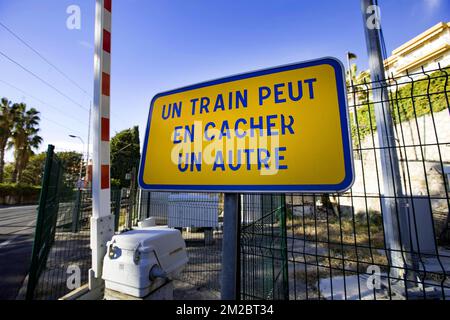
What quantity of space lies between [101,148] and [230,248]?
4.96 ft

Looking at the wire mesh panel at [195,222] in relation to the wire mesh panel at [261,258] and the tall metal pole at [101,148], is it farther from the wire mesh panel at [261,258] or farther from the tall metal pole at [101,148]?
the tall metal pole at [101,148]

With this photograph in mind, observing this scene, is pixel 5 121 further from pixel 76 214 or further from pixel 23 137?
pixel 76 214

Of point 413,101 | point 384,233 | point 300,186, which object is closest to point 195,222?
point 384,233

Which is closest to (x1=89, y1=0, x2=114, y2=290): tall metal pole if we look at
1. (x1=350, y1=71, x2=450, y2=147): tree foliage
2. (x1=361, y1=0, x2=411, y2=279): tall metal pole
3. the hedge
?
(x1=350, y1=71, x2=450, y2=147): tree foliage

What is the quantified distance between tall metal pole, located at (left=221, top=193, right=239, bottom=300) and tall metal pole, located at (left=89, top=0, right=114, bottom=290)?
122cm

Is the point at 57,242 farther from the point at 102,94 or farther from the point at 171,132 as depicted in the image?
the point at 171,132

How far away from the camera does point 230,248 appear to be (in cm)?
113

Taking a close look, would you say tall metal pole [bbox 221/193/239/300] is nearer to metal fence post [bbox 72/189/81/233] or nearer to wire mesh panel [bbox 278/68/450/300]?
wire mesh panel [bbox 278/68/450/300]

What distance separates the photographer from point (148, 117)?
1438 mm

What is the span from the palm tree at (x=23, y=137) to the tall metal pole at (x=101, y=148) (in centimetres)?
2947

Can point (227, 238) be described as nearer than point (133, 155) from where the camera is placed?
Yes

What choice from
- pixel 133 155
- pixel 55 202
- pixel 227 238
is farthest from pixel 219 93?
pixel 133 155
